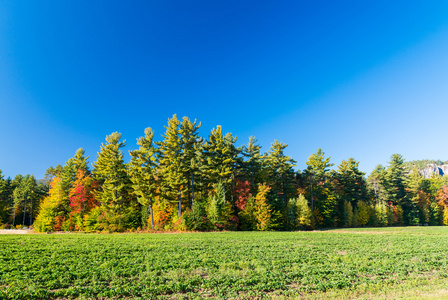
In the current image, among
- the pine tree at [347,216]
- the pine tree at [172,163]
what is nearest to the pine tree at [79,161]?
the pine tree at [172,163]

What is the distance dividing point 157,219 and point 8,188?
60.4 m

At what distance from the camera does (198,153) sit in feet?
144

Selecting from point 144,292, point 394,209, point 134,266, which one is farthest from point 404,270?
point 394,209

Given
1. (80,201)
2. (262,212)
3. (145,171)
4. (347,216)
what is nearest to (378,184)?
(347,216)

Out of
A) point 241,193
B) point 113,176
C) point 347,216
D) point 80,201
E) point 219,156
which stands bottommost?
point 347,216

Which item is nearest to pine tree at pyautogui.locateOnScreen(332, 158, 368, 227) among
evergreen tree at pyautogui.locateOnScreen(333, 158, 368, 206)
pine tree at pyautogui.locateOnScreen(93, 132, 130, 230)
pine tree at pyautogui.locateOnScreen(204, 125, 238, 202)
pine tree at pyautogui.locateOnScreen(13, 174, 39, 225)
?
evergreen tree at pyautogui.locateOnScreen(333, 158, 368, 206)

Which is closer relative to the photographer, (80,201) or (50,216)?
(80,201)

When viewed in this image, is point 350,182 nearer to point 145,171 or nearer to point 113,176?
point 145,171

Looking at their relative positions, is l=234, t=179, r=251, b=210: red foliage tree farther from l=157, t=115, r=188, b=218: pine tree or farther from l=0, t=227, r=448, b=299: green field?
l=0, t=227, r=448, b=299: green field

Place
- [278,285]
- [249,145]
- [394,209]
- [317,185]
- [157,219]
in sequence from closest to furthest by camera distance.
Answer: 1. [278,285]
2. [157,219]
3. [249,145]
4. [317,185]
5. [394,209]

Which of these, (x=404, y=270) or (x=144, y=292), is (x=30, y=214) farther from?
(x=404, y=270)

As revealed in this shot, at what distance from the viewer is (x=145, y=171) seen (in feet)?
125

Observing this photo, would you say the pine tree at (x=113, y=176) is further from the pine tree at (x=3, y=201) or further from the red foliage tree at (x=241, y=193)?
the pine tree at (x=3, y=201)

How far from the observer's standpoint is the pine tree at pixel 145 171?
3669cm
